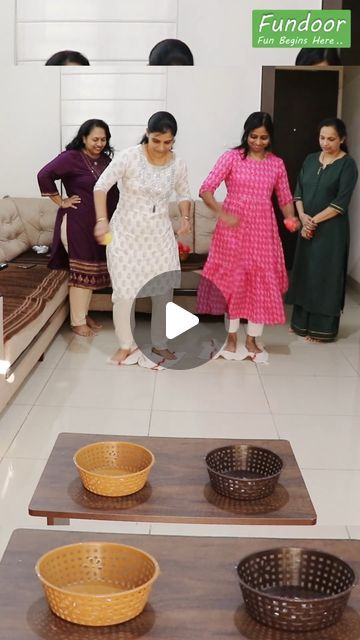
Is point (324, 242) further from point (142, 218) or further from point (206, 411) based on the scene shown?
point (206, 411)

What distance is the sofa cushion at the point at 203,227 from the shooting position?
578 centimetres

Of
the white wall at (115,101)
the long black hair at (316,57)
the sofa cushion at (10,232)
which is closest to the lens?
the long black hair at (316,57)

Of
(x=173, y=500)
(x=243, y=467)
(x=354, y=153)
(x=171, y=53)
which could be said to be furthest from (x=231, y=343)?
(x=173, y=500)

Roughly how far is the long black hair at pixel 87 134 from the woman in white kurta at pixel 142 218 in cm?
50

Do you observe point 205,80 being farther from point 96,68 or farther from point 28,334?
point 28,334

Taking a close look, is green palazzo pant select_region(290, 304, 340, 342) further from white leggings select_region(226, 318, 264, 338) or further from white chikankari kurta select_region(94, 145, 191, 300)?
white chikankari kurta select_region(94, 145, 191, 300)

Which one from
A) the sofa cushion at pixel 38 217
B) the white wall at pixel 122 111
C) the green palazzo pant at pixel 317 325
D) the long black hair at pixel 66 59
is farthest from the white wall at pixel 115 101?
the green palazzo pant at pixel 317 325

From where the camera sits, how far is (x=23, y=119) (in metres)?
4.91

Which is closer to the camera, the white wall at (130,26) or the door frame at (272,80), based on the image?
the white wall at (130,26)

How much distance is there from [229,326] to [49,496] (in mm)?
3215

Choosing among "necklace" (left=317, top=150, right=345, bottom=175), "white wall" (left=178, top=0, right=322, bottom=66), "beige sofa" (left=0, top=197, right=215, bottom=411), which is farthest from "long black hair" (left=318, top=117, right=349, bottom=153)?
"white wall" (left=178, top=0, right=322, bottom=66)

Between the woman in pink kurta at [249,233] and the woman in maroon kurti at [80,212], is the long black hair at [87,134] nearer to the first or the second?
the woman in maroon kurti at [80,212]

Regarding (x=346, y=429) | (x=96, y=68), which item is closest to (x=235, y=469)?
(x=346, y=429)

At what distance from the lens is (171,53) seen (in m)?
3.55
